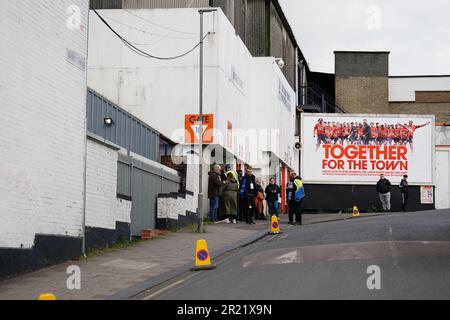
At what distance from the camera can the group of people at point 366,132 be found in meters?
42.4

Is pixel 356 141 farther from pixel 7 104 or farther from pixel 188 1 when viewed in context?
pixel 7 104

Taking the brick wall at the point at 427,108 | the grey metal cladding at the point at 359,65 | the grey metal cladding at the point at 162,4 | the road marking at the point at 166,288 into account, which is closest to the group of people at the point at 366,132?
the grey metal cladding at the point at 162,4

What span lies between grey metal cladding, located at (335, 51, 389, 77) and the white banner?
18.8 metres

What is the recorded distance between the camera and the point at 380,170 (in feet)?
139

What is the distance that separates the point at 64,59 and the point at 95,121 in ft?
18.9

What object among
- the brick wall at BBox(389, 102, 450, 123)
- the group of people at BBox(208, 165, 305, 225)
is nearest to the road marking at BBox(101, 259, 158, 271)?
the group of people at BBox(208, 165, 305, 225)

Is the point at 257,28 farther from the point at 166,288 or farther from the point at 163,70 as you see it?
the point at 166,288

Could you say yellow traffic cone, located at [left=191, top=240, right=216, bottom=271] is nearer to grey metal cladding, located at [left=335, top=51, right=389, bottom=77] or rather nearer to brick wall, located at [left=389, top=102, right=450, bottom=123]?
grey metal cladding, located at [left=335, top=51, right=389, bottom=77]

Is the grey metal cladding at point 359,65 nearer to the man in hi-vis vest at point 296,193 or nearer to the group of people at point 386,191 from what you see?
the group of people at point 386,191

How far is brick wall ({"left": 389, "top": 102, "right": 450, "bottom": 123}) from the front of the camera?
61519 mm

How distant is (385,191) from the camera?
38188 millimetres

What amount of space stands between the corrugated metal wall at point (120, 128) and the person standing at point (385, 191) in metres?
14.9

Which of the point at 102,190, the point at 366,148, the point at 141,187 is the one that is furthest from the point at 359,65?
the point at 102,190
